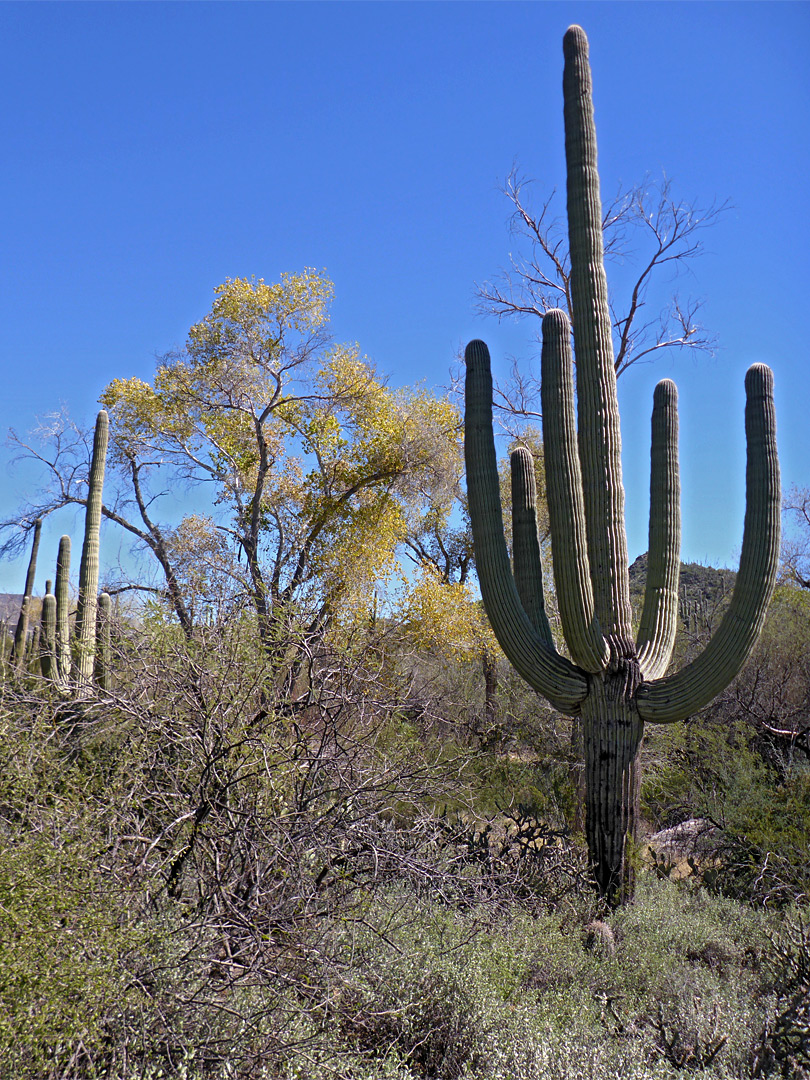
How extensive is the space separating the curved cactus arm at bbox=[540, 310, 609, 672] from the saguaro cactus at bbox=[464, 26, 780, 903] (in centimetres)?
1

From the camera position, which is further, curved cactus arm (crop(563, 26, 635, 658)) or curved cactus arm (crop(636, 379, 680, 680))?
curved cactus arm (crop(636, 379, 680, 680))

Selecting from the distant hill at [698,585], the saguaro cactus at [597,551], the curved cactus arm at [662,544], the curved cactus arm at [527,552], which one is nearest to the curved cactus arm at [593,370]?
the saguaro cactus at [597,551]

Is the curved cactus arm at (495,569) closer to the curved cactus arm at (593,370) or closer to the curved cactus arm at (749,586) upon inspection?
the curved cactus arm at (593,370)

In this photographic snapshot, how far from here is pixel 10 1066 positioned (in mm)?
2863

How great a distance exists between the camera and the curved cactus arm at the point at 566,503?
6684 millimetres

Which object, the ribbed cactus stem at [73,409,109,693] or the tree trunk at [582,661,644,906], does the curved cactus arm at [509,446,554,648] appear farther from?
the ribbed cactus stem at [73,409,109,693]

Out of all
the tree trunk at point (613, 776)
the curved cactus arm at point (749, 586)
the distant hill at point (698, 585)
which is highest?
the distant hill at point (698, 585)

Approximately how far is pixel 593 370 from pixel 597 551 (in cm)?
158

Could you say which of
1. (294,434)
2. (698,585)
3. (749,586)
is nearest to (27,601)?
(294,434)

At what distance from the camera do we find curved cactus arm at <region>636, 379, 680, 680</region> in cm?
714

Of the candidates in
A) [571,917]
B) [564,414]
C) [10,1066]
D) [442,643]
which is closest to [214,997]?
[10,1066]

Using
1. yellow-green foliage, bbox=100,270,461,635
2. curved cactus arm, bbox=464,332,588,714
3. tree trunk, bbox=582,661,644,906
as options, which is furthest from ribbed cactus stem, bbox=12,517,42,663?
tree trunk, bbox=582,661,644,906

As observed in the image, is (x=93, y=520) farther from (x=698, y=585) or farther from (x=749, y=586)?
(x=698, y=585)

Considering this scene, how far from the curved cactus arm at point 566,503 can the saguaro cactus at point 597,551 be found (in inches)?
0.4
